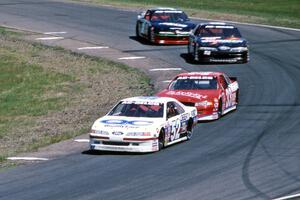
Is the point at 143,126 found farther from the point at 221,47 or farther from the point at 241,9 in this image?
the point at 241,9

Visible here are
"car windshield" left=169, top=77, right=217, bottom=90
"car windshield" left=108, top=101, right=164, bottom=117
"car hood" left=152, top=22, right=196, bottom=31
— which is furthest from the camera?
"car hood" left=152, top=22, right=196, bottom=31

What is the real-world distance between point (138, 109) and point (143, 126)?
136 centimetres

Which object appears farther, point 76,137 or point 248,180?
point 76,137

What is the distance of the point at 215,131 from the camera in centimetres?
2586

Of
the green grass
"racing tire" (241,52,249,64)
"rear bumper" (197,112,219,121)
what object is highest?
"rear bumper" (197,112,219,121)

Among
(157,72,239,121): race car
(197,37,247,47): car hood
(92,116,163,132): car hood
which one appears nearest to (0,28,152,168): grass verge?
(92,116,163,132): car hood

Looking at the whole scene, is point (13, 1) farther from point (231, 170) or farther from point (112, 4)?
point (231, 170)

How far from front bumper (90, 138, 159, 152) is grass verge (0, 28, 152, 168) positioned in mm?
2160

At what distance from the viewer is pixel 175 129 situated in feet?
78.8

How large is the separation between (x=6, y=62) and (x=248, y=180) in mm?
24533

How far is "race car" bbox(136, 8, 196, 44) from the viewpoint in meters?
44.0

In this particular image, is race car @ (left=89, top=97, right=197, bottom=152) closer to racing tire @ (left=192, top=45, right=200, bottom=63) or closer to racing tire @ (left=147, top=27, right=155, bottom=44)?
racing tire @ (left=192, top=45, right=200, bottom=63)

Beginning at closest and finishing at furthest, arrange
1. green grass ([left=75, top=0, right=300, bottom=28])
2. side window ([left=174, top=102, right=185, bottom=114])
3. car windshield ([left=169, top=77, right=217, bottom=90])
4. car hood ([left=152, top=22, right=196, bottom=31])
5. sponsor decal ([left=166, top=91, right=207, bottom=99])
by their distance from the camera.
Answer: side window ([left=174, top=102, right=185, bottom=114])
sponsor decal ([left=166, top=91, right=207, bottom=99])
car windshield ([left=169, top=77, right=217, bottom=90])
car hood ([left=152, top=22, right=196, bottom=31])
green grass ([left=75, top=0, right=300, bottom=28])

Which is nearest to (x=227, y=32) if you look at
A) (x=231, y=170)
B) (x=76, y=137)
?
(x=76, y=137)
